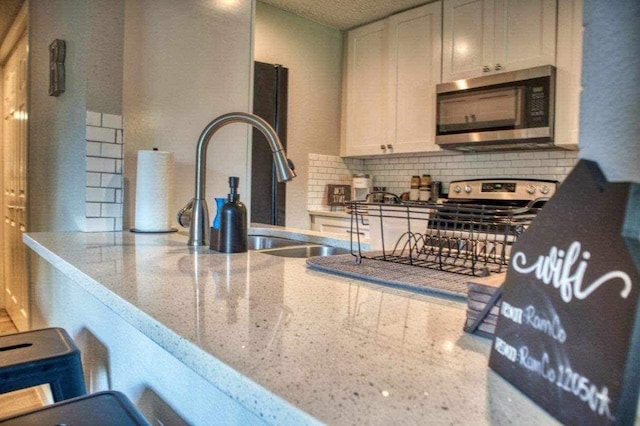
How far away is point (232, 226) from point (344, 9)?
266 centimetres

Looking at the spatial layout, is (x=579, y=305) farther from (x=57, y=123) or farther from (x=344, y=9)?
(x=344, y=9)

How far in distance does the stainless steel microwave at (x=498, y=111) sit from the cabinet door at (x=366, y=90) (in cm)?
60

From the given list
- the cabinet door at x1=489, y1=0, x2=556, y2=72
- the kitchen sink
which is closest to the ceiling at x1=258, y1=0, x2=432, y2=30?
the cabinet door at x1=489, y1=0, x2=556, y2=72

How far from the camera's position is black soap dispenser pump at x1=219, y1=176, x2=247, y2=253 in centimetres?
130

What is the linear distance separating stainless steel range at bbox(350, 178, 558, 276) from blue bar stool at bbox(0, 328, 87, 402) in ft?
2.58

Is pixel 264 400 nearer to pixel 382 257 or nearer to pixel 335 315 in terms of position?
pixel 335 315

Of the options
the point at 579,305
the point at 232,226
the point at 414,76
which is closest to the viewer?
the point at 579,305

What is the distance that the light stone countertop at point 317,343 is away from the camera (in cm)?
37

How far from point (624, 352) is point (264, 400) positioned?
0.28 m

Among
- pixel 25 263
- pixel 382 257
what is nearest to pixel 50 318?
pixel 25 263

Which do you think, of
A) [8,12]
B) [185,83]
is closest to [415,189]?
[185,83]

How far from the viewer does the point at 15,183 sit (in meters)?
3.51

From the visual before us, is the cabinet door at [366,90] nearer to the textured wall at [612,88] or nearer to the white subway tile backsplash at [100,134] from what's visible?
the white subway tile backsplash at [100,134]

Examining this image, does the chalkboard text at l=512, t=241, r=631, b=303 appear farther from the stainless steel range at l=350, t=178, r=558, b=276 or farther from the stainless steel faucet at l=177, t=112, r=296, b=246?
the stainless steel faucet at l=177, t=112, r=296, b=246
